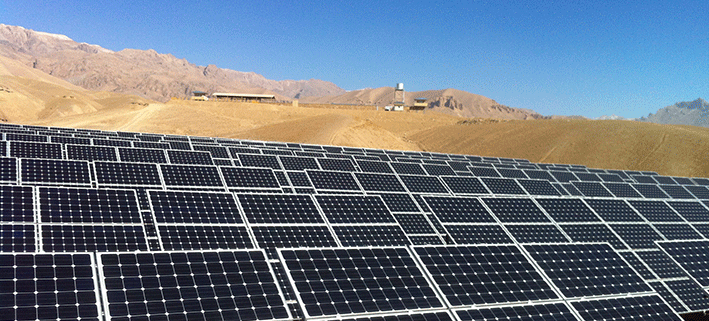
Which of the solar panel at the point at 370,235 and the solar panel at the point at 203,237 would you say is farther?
the solar panel at the point at 370,235

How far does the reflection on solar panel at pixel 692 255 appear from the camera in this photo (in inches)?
798

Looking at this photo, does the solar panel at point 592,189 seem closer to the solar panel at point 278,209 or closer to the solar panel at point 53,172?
the solar panel at point 278,209

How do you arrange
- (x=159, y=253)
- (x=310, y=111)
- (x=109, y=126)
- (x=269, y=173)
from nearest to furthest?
1. (x=159, y=253)
2. (x=269, y=173)
3. (x=109, y=126)
4. (x=310, y=111)

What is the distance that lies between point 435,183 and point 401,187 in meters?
3.11

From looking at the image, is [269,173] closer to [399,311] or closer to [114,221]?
[114,221]

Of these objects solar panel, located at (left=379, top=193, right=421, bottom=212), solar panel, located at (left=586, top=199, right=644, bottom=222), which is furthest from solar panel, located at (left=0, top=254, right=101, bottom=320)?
solar panel, located at (left=586, top=199, right=644, bottom=222)

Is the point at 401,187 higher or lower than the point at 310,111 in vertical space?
lower

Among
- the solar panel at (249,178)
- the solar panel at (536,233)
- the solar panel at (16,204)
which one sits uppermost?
the solar panel at (249,178)

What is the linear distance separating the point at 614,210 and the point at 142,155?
28.8 meters

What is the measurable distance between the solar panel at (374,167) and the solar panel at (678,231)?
16.3 m

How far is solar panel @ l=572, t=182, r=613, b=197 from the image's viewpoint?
33500 mm

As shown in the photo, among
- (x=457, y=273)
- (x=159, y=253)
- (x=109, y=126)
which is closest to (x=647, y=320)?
(x=457, y=273)

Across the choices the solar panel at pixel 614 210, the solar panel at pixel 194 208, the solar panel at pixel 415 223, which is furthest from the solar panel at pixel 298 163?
the solar panel at pixel 614 210

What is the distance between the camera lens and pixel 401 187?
26.8m
